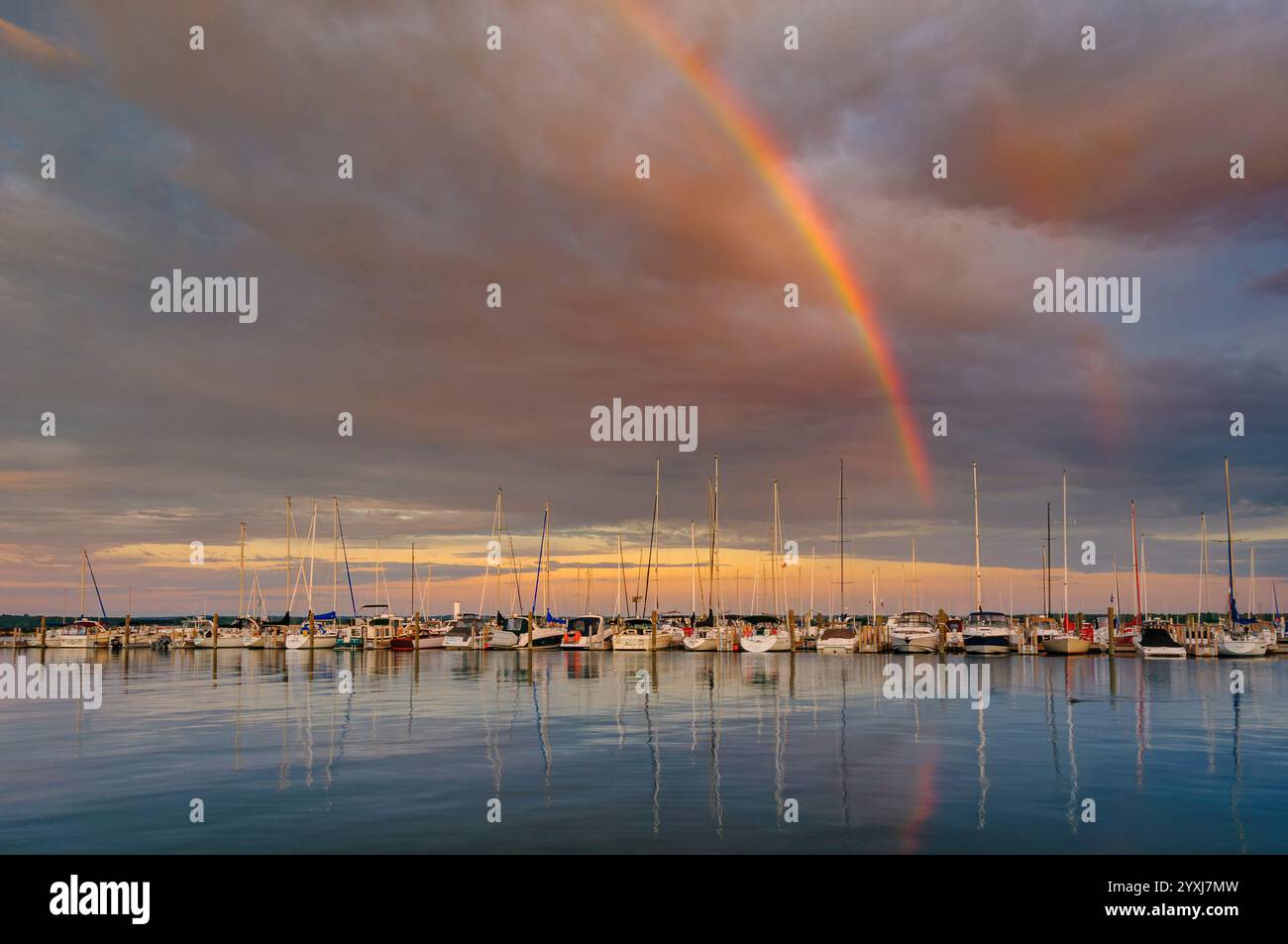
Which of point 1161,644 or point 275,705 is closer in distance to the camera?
point 275,705

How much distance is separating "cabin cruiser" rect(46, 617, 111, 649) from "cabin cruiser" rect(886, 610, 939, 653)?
115188 mm

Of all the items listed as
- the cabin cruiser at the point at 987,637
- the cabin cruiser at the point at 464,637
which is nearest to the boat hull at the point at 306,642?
the cabin cruiser at the point at 464,637

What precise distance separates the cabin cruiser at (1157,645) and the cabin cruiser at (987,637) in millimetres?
13295

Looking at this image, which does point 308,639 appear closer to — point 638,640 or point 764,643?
point 638,640

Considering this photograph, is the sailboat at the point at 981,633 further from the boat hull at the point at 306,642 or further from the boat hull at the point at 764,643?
the boat hull at the point at 306,642

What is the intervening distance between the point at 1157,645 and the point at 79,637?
151024 mm

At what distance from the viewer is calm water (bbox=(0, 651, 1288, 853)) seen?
71.1 ft

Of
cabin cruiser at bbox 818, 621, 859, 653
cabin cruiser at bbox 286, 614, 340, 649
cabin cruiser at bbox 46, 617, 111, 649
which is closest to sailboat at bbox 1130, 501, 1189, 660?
cabin cruiser at bbox 818, 621, 859, 653

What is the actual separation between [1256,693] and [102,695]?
71.2m

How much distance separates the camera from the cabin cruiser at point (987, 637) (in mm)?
105625
